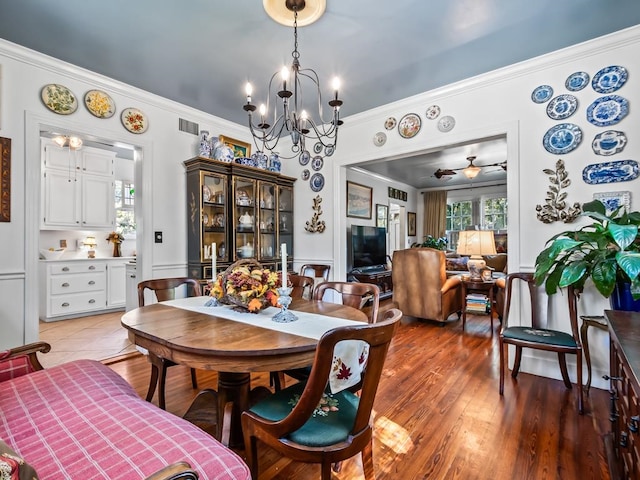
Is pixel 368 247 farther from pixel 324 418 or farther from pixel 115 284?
pixel 324 418

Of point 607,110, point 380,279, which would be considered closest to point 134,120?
point 607,110

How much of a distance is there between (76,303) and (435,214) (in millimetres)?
7783

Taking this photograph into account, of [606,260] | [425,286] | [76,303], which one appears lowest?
[76,303]

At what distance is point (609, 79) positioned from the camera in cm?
238

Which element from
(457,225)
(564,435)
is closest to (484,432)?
(564,435)

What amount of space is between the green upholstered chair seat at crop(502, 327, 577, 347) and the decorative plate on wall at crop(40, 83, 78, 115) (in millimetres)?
4031

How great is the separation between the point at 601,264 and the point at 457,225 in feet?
22.1

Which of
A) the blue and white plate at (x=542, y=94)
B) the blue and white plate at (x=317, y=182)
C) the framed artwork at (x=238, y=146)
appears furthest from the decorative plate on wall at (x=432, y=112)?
the framed artwork at (x=238, y=146)

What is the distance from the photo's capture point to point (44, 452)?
918 mm

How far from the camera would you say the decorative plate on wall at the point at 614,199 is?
229 centimetres

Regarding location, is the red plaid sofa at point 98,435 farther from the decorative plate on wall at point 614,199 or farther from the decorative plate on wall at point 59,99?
the decorative plate on wall at point 614,199

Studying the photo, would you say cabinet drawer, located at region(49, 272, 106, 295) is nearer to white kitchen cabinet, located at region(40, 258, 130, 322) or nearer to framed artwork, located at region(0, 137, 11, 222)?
white kitchen cabinet, located at region(40, 258, 130, 322)

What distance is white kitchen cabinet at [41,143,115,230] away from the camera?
14.7ft

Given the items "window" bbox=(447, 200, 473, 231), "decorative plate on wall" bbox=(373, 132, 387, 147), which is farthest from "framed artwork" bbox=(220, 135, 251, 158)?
"window" bbox=(447, 200, 473, 231)
